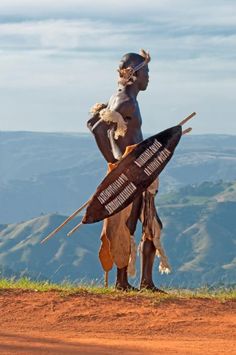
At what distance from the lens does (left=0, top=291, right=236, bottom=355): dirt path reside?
946 cm

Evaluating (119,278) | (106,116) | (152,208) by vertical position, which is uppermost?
(106,116)

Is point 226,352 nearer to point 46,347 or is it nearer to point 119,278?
point 46,347

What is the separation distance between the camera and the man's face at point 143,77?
13.8 metres

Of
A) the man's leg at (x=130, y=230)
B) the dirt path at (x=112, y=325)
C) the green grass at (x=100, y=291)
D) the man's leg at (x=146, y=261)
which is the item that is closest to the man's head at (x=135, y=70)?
the man's leg at (x=130, y=230)

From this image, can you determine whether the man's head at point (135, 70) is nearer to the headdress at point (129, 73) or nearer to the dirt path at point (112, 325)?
the headdress at point (129, 73)

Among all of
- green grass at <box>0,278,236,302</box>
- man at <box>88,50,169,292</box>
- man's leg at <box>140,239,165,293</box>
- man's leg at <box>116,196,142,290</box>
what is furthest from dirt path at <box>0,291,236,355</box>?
man's leg at <box>140,239,165,293</box>

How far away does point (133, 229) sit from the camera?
13695mm

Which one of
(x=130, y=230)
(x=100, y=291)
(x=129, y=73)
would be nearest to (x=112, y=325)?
(x=100, y=291)

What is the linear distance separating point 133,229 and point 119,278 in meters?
0.76

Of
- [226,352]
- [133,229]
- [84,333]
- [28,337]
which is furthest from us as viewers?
[133,229]

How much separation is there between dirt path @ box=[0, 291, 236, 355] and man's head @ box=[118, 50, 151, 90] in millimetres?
3401

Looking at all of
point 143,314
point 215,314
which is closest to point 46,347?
point 143,314

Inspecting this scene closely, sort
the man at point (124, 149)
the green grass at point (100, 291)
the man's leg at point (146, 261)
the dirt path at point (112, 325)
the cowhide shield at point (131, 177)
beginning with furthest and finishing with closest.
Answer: the man's leg at point (146, 261) → the man at point (124, 149) → the cowhide shield at point (131, 177) → the green grass at point (100, 291) → the dirt path at point (112, 325)

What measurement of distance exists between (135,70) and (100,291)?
3370 millimetres
